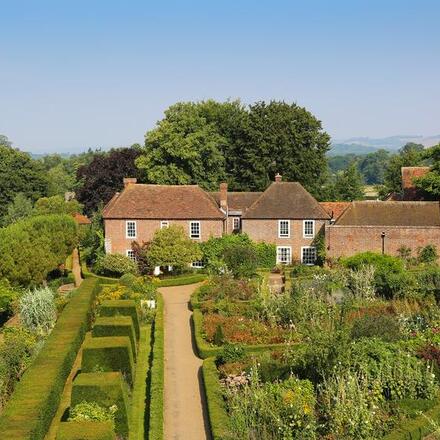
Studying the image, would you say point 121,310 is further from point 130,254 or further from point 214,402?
point 130,254

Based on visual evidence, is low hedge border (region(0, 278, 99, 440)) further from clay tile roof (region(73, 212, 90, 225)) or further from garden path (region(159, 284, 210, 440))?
clay tile roof (region(73, 212, 90, 225))

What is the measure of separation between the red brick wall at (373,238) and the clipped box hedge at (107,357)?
23.7 metres

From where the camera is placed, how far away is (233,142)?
6003cm

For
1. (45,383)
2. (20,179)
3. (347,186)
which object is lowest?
(45,383)

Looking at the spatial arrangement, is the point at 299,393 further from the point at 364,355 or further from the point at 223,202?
the point at 223,202

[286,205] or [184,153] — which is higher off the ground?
[184,153]

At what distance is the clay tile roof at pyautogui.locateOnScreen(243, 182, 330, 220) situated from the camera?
45.7 metres

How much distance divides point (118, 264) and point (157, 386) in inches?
854

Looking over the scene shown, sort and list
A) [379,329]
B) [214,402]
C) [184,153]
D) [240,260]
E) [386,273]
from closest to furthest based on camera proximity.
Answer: [214,402], [379,329], [386,273], [240,260], [184,153]

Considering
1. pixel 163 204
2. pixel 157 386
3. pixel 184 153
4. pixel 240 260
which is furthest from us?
pixel 184 153

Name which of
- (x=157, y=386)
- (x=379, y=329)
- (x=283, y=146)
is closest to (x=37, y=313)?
(x=157, y=386)

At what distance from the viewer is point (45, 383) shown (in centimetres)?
1933

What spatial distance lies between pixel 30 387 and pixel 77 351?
627cm

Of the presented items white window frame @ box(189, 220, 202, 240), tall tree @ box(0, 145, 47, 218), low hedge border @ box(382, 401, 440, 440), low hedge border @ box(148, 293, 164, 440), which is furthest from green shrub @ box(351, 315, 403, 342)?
tall tree @ box(0, 145, 47, 218)
